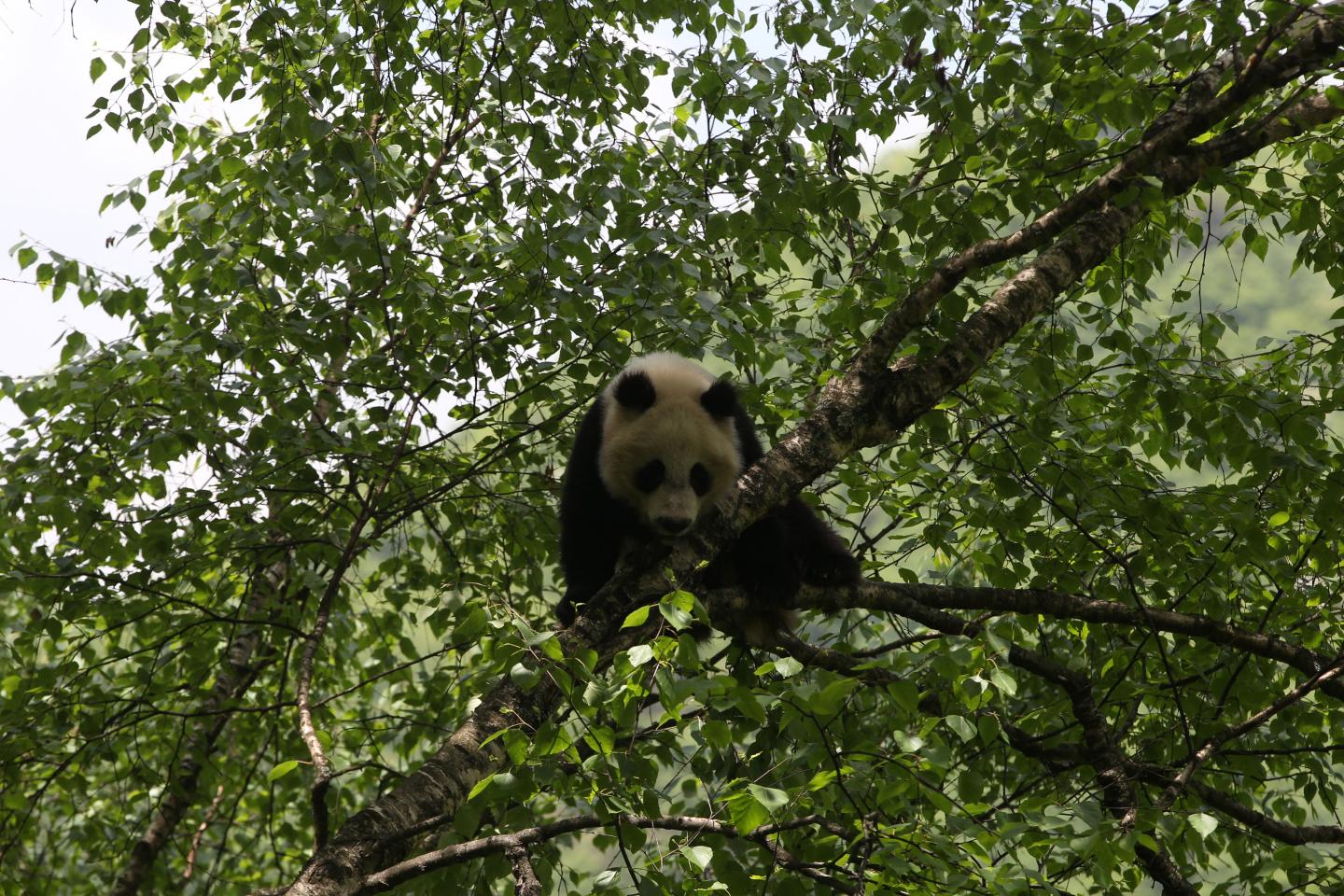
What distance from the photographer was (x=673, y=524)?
5062 millimetres

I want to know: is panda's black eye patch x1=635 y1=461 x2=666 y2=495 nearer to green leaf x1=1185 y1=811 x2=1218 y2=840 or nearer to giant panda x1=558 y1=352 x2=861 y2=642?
giant panda x1=558 y1=352 x2=861 y2=642

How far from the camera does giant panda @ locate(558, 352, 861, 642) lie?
523 centimetres

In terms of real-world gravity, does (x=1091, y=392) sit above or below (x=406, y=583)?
above

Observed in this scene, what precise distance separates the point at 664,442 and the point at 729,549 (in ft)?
2.77

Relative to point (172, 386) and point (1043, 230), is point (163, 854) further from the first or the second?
point (1043, 230)

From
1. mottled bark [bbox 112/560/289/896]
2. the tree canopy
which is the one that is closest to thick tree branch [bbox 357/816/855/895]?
the tree canopy

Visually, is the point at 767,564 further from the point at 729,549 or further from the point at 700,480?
the point at 700,480

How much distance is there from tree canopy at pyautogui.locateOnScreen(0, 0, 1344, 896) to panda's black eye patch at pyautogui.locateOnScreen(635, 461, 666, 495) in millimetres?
718

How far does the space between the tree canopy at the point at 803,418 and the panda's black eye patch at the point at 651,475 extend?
72cm

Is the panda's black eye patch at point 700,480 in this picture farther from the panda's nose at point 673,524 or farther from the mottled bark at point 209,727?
the mottled bark at point 209,727

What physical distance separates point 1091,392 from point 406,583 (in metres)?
4.80

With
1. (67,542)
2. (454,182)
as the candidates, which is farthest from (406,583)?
(454,182)

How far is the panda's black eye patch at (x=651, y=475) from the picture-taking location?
18.2 feet

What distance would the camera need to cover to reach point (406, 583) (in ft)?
24.6
